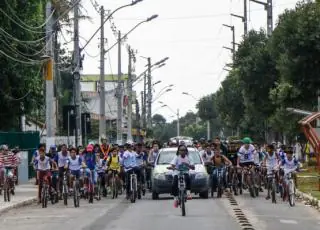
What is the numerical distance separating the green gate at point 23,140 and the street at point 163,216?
12.8m

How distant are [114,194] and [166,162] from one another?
2.08 meters

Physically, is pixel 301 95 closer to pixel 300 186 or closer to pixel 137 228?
pixel 300 186

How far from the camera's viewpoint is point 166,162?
99.0ft

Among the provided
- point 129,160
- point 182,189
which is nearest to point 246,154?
point 129,160

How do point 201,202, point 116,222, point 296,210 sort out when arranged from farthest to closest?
point 201,202 < point 296,210 < point 116,222

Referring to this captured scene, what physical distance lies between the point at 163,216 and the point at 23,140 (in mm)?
22833

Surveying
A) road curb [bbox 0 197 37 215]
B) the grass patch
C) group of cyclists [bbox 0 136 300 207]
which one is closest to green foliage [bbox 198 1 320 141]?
the grass patch

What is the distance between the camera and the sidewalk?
86.9 ft

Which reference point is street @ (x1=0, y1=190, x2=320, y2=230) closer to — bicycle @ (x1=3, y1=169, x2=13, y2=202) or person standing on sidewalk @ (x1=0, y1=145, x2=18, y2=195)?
bicycle @ (x1=3, y1=169, x2=13, y2=202)

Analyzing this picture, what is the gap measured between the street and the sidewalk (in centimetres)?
35

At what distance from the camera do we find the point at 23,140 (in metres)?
43.4

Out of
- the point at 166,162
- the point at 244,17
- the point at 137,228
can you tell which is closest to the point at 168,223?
the point at 137,228

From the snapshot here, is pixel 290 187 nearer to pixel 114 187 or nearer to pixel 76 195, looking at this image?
pixel 76 195

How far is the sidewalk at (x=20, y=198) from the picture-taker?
26.5 m
